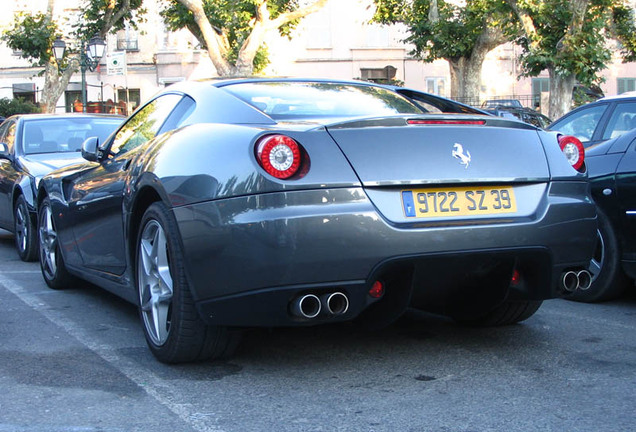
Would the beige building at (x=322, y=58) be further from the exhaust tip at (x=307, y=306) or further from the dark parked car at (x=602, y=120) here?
the exhaust tip at (x=307, y=306)

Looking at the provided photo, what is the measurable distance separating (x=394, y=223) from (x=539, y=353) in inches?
50.3

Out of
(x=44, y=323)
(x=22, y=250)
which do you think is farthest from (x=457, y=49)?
(x=44, y=323)

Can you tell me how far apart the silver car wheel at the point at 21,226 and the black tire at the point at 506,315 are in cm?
461

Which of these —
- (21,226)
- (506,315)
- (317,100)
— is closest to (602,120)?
(506,315)

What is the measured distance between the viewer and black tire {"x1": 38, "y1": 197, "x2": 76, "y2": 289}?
6.37 meters

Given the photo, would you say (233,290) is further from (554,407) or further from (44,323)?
(44,323)

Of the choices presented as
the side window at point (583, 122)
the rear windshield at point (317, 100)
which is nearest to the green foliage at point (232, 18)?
the side window at point (583, 122)

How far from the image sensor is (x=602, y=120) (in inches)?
263

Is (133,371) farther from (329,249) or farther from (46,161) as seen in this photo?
(46,161)

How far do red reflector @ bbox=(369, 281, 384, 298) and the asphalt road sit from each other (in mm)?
384

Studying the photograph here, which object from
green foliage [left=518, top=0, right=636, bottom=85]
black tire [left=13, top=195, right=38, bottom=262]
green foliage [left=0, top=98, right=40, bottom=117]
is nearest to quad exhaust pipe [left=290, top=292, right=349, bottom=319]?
black tire [left=13, top=195, right=38, bottom=262]

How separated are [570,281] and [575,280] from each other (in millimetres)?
22

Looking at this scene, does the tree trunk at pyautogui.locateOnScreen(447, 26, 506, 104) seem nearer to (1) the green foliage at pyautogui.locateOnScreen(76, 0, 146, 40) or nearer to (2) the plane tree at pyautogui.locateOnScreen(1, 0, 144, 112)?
(1) the green foliage at pyautogui.locateOnScreen(76, 0, 146, 40)

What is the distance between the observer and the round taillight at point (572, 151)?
4.22 meters
